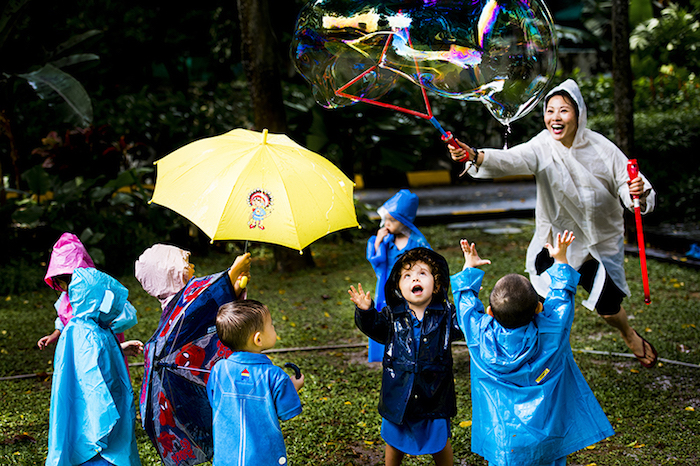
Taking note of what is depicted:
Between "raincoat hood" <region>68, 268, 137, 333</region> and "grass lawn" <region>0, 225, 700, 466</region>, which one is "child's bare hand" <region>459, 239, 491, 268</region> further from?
"raincoat hood" <region>68, 268, 137, 333</region>

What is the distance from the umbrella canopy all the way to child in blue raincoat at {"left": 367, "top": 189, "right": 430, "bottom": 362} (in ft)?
7.01

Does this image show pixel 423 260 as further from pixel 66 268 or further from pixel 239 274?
pixel 66 268

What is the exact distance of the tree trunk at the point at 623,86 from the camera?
31.7ft

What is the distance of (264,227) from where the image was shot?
10.7 feet

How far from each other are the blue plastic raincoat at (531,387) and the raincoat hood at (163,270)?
1473 mm

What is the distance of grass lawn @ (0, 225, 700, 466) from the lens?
4008 mm

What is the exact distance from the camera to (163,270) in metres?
3.37

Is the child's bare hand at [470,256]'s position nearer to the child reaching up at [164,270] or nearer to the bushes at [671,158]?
the child reaching up at [164,270]

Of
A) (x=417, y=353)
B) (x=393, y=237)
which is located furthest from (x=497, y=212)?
(x=417, y=353)

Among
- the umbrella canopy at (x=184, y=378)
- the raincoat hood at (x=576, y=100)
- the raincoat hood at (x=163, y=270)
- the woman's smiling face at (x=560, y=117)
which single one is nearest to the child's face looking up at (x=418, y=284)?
the umbrella canopy at (x=184, y=378)

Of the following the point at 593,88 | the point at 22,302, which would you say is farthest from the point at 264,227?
the point at 593,88

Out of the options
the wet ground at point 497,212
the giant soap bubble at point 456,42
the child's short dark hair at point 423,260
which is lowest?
the wet ground at point 497,212

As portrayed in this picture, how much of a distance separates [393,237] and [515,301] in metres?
2.28

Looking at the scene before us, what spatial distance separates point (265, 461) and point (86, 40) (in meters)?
9.02
